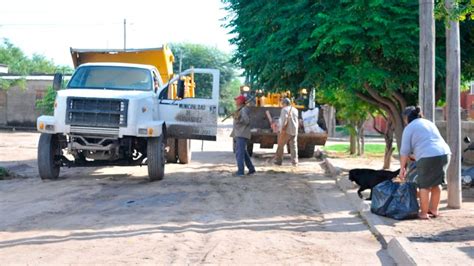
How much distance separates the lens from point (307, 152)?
2389 centimetres

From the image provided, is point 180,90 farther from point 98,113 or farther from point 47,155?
point 47,155

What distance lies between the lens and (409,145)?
956 cm

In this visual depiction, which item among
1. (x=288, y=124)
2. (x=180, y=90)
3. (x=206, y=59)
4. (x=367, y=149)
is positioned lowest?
(x=367, y=149)

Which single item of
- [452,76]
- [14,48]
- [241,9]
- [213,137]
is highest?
[14,48]

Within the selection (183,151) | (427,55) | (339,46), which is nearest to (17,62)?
(183,151)

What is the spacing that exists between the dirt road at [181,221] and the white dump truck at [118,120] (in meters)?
0.54

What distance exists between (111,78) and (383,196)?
7.72 metres

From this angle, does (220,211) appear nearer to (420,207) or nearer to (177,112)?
(420,207)

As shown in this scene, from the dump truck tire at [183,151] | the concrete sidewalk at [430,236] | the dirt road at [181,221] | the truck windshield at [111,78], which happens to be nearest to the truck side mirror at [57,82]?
the truck windshield at [111,78]

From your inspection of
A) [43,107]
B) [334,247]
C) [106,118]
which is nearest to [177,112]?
[106,118]

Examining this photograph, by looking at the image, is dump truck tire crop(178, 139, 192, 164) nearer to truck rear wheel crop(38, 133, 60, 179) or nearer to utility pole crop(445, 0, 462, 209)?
truck rear wheel crop(38, 133, 60, 179)

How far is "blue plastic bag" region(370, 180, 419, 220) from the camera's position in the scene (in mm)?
9461

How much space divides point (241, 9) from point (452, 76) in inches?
278

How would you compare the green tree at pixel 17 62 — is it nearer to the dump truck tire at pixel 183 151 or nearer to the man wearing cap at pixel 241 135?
the dump truck tire at pixel 183 151
